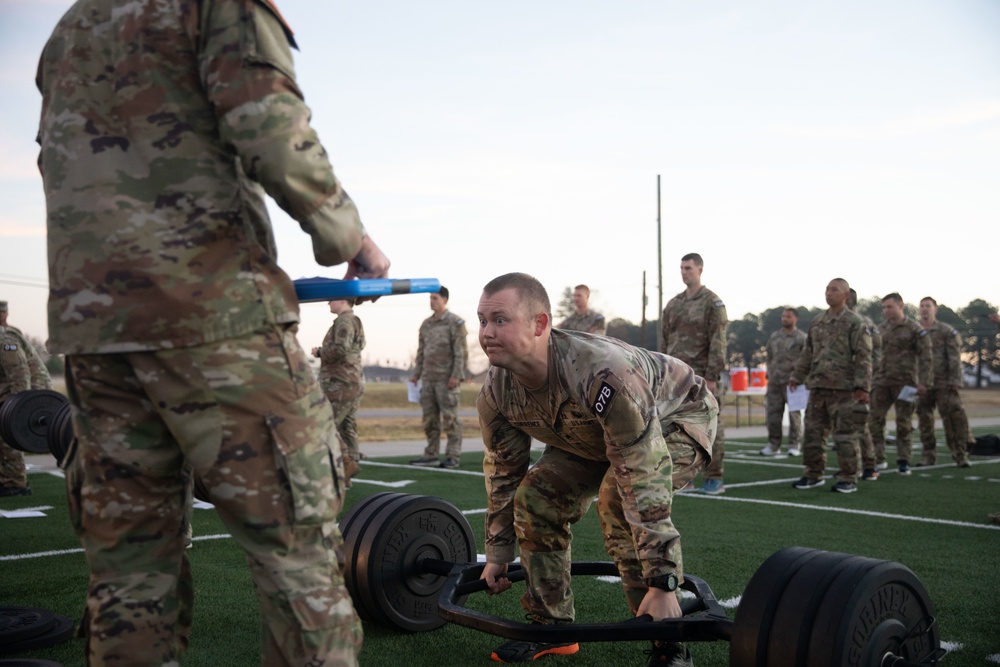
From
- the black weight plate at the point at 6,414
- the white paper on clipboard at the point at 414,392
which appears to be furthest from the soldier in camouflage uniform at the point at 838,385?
the black weight plate at the point at 6,414

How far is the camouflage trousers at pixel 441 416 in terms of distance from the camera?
1165cm

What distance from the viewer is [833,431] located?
9.11 m

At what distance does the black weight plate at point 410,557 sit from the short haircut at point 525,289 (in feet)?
4.10

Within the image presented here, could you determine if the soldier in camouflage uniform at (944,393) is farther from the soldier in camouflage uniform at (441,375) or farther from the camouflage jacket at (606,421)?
the camouflage jacket at (606,421)

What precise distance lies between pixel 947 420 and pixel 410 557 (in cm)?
1064

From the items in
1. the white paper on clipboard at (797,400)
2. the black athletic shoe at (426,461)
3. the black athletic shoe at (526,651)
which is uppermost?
the white paper on clipboard at (797,400)

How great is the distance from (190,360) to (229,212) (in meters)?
0.37

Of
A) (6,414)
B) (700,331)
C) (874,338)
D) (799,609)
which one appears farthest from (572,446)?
(874,338)

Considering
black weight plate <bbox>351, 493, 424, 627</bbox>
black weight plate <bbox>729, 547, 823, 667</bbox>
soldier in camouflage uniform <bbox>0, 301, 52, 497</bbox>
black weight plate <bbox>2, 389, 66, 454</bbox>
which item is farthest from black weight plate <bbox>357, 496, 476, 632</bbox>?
soldier in camouflage uniform <bbox>0, 301, 52, 497</bbox>

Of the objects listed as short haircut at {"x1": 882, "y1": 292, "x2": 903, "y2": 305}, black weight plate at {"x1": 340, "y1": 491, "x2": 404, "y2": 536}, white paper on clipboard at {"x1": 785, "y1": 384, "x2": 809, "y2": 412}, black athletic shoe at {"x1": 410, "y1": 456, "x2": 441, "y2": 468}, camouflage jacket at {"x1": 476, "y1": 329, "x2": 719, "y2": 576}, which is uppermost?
short haircut at {"x1": 882, "y1": 292, "x2": 903, "y2": 305}

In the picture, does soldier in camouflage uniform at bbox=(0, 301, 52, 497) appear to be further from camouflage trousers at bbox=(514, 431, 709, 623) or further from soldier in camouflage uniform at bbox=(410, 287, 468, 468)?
camouflage trousers at bbox=(514, 431, 709, 623)

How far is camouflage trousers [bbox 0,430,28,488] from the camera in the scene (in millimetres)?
8406

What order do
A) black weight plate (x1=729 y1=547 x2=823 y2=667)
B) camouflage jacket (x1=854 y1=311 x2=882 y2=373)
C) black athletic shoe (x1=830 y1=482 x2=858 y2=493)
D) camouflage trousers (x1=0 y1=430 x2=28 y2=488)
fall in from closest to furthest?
black weight plate (x1=729 y1=547 x2=823 y2=667) → camouflage trousers (x1=0 y1=430 x2=28 y2=488) → black athletic shoe (x1=830 y1=482 x2=858 y2=493) → camouflage jacket (x1=854 y1=311 x2=882 y2=373)

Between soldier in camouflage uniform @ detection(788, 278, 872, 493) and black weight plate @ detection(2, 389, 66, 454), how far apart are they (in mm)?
7479
